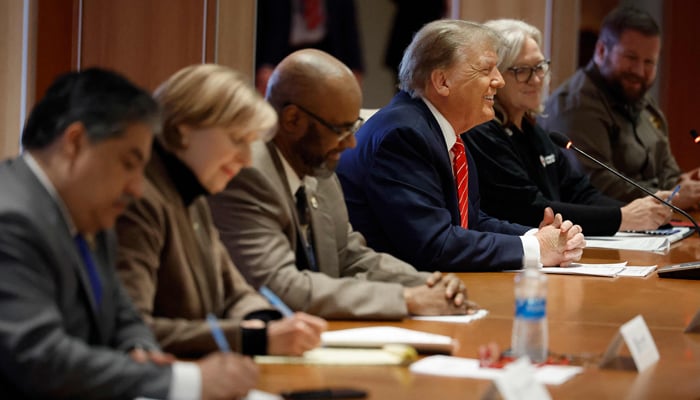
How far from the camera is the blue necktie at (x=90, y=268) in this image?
1.70 meters

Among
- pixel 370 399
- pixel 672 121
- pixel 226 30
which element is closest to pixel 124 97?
pixel 370 399

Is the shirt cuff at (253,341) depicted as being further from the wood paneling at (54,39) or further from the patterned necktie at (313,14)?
the patterned necktie at (313,14)

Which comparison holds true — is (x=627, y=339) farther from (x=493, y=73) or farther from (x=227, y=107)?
(x=493, y=73)

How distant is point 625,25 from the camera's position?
5.98 metres

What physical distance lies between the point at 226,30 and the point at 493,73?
7.97 ft

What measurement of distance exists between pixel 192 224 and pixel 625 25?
436 cm

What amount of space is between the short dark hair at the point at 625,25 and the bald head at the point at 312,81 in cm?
365

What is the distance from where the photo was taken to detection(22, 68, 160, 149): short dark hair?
161 cm

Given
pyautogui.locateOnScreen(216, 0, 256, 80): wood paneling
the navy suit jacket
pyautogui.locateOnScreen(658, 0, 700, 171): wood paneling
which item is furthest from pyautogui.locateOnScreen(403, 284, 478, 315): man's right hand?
pyautogui.locateOnScreen(658, 0, 700, 171): wood paneling

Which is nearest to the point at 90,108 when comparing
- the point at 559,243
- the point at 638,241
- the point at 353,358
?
the point at 353,358

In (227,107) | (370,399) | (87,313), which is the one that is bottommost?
(370,399)

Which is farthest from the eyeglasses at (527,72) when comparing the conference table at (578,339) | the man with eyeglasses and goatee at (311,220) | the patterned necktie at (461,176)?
the man with eyeglasses and goatee at (311,220)

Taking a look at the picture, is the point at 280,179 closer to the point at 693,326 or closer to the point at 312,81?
the point at 312,81

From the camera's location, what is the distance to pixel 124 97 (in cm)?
166
